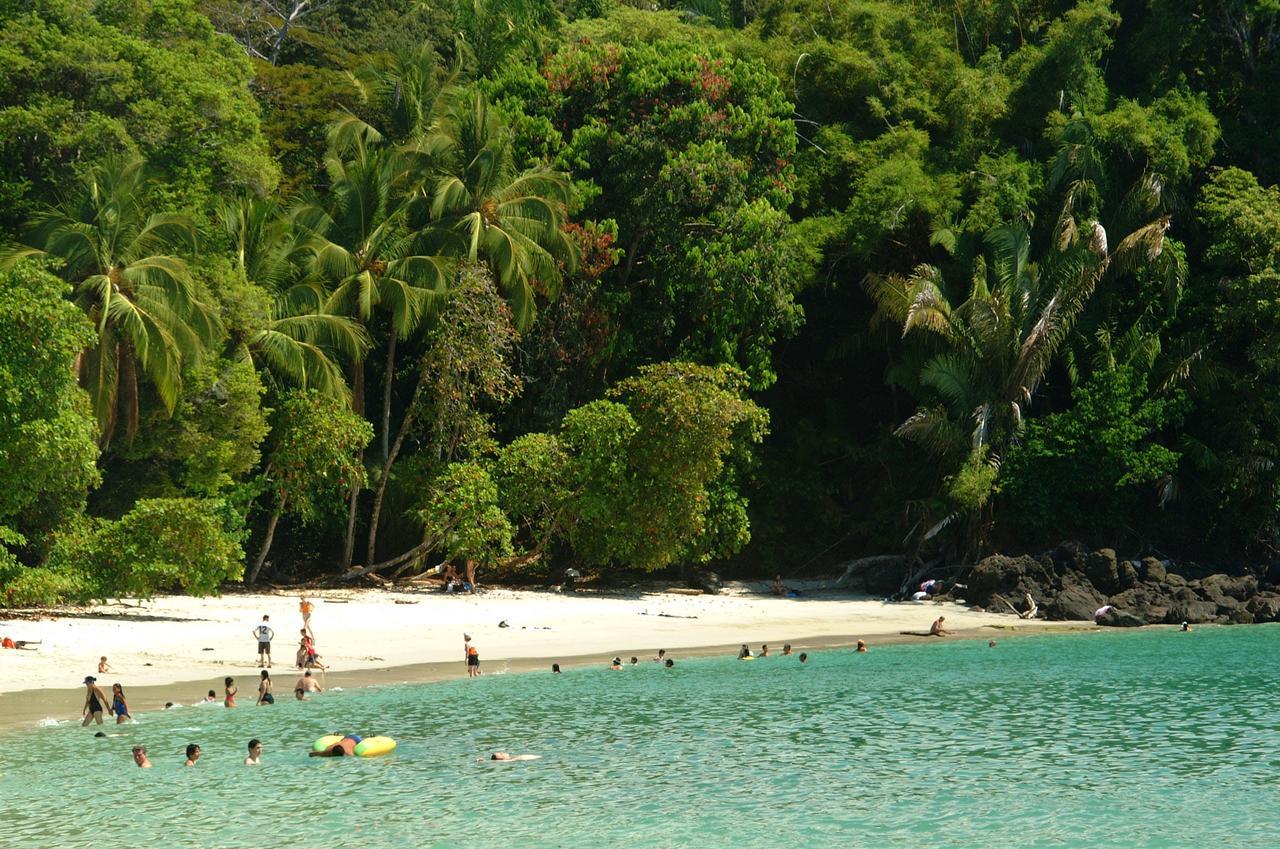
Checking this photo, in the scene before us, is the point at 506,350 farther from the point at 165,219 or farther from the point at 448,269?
the point at 165,219

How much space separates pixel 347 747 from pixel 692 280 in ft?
63.6

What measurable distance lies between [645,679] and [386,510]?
1341cm

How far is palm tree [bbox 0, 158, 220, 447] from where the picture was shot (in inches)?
1047

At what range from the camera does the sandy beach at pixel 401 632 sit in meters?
20.9

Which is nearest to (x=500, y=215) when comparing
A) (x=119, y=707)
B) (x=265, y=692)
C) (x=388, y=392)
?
(x=388, y=392)

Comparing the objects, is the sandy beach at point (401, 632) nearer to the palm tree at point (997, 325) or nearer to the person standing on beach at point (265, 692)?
the person standing on beach at point (265, 692)

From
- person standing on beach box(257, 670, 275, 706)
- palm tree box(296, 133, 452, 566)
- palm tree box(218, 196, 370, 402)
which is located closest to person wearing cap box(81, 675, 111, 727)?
person standing on beach box(257, 670, 275, 706)

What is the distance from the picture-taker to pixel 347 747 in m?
17.2

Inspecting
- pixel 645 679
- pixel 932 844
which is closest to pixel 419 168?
pixel 645 679

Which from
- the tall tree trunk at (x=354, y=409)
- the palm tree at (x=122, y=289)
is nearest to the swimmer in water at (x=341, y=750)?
the palm tree at (x=122, y=289)

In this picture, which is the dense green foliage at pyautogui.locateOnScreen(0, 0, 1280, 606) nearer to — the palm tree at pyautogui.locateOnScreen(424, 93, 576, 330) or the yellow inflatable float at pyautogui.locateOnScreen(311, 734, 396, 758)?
the palm tree at pyautogui.locateOnScreen(424, 93, 576, 330)

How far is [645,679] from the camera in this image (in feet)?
77.2

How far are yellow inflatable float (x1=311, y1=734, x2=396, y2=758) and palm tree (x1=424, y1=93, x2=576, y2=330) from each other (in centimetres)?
1730

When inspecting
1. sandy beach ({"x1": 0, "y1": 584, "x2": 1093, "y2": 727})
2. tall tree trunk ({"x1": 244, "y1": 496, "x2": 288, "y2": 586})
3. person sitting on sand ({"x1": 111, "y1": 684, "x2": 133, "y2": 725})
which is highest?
tall tree trunk ({"x1": 244, "y1": 496, "x2": 288, "y2": 586})
